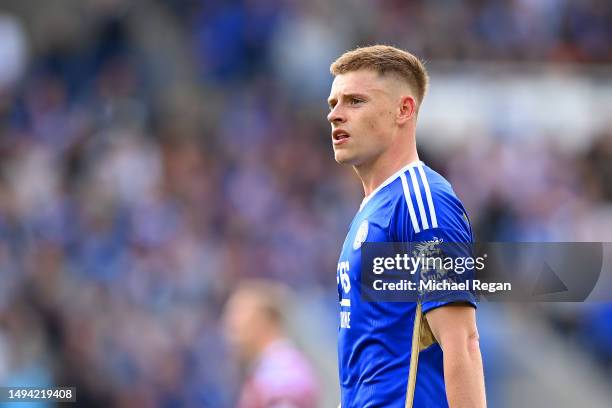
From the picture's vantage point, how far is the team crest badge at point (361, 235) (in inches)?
166

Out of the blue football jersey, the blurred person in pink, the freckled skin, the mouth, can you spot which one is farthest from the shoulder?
the blurred person in pink

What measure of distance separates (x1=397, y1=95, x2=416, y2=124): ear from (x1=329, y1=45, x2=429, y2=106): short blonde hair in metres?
0.06

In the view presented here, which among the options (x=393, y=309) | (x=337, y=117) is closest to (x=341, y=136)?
(x=337, y=117)

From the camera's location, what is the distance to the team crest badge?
4.21 metres

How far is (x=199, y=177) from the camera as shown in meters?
12.8

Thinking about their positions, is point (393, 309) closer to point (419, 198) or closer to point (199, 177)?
point (419, 198)

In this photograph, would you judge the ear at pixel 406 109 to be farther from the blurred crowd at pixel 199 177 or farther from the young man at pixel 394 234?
the blurred crowd at pixel 199 177

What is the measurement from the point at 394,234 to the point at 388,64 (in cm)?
70

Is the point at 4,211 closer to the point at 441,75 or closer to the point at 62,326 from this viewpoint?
the point at 62,326

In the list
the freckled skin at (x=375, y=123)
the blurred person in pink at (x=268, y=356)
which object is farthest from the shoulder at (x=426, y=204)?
the blurred person in pink at (x=268, y=356)

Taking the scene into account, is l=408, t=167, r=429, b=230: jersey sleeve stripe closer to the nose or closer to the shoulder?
the shoulder

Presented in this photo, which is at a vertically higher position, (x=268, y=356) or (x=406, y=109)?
(x=406, y=109)

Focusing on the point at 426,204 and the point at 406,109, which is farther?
the point at 406,109

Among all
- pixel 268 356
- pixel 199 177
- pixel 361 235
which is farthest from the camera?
pixel 199 177
